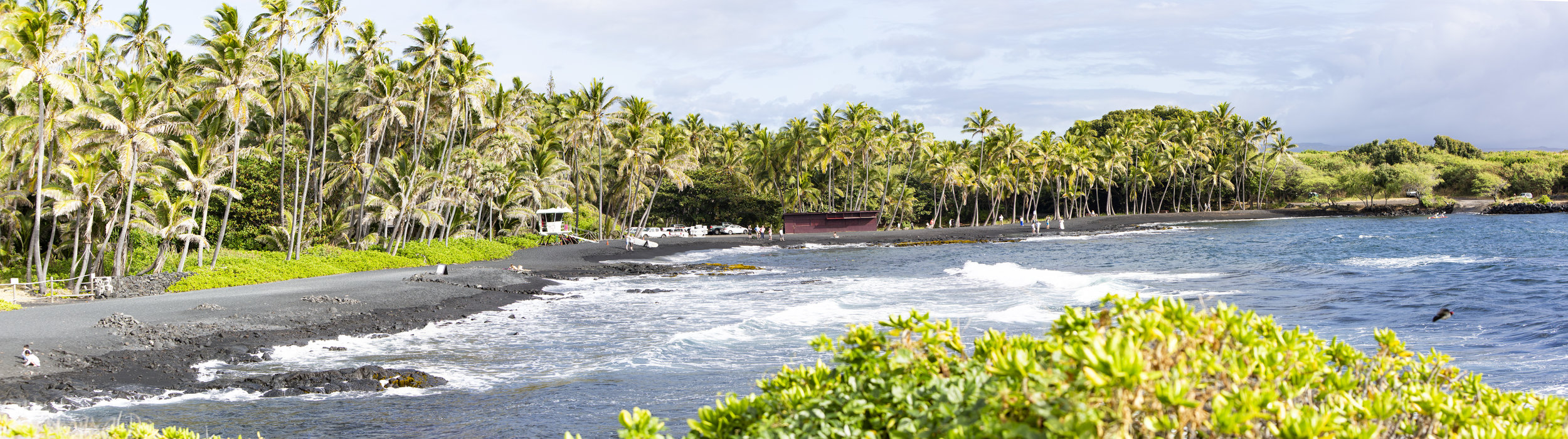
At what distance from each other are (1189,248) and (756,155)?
28.3 meters

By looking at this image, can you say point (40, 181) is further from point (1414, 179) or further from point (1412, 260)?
point (1414, 179)

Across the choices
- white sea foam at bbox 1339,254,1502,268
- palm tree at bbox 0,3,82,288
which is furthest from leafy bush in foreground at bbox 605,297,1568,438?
white sea foam at bbox 1339,254,1502,268

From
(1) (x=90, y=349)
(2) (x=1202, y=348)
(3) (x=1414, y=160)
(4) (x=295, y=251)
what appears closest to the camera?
(2) (x=1202, y=348)

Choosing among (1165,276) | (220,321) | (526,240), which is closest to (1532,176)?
(1165,276)

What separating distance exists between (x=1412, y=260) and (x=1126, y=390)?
34.8m

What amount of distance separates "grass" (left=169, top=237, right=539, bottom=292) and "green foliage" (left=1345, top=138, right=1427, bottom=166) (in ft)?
267

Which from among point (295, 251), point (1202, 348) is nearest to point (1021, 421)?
point (1202, 348)

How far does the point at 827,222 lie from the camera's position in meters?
57.6

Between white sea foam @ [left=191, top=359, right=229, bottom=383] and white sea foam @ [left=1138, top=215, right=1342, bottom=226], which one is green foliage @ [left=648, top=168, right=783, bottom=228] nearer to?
white sea foam @ [left=1138, top=215, right=1342, bottom=226]

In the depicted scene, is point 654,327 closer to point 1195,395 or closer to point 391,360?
point 391,360

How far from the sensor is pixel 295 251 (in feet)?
95.7

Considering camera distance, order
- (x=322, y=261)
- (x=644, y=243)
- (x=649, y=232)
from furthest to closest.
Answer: (x=649, y=232) → (x=644, y=243) → (x=322, y=261)

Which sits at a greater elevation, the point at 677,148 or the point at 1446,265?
the point at 677,148

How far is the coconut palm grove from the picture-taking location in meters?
3.14
